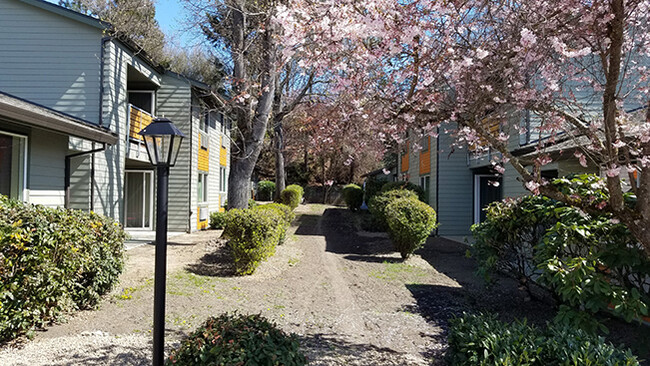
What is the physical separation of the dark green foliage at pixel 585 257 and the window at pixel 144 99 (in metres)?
12.1

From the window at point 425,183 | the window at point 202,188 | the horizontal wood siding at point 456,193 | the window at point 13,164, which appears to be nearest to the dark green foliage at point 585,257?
the window at point 13,164

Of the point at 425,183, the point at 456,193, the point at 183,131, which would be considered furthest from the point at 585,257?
the point at 425,183

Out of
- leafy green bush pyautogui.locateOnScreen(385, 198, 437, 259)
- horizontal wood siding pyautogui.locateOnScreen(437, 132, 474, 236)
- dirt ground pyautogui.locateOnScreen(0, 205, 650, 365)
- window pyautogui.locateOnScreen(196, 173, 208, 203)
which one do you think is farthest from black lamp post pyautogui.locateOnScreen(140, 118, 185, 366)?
horizontal wood siding pyautogui.locateOnScreen(437, 132, 474, 236)

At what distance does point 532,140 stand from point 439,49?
725 centimetres

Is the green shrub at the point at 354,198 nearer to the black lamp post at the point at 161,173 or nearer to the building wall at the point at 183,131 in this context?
the building wall at the point at 183,131

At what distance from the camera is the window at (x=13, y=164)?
7.14 meters

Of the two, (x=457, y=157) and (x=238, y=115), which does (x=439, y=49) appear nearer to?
(x=238, y=115)

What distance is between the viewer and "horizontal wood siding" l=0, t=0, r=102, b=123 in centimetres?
1013

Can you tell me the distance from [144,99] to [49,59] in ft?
11.5

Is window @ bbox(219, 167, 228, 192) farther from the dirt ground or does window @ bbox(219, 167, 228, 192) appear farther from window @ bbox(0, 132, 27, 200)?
window @ bbox(0, 132, 27, 200)

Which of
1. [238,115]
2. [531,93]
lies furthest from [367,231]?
[531,93]

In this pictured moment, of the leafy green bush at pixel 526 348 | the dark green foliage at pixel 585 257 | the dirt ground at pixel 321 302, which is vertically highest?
the dark green foliage at pixel 585 257

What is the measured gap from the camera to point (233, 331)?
285cm

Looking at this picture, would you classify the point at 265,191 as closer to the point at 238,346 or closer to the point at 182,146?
the point at 182,146
